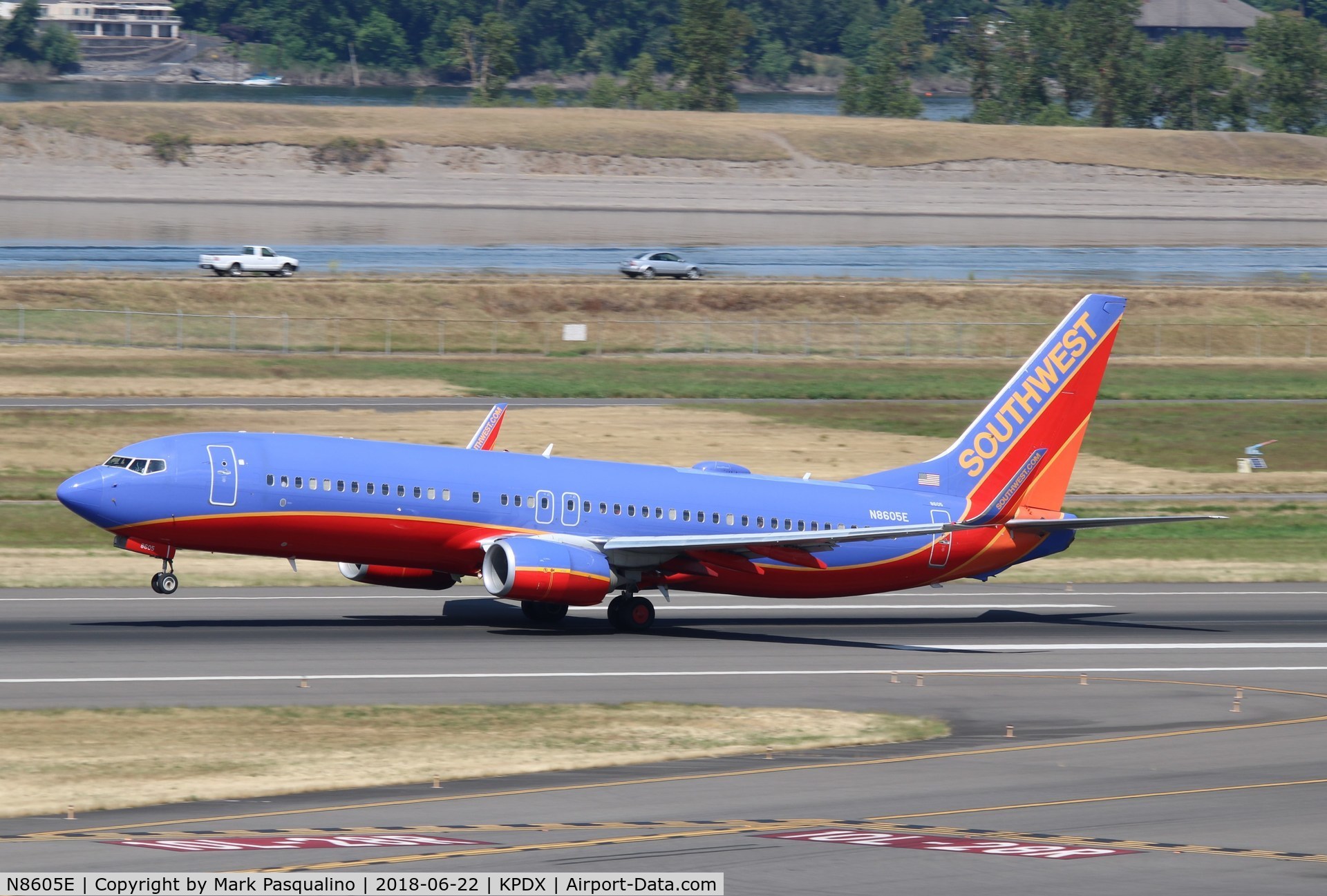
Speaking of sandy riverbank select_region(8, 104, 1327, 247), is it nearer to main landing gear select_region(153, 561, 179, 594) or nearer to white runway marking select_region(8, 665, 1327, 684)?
main landing gear select_region(153, 561, 179, 594)

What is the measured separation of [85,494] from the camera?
38312 millimetres

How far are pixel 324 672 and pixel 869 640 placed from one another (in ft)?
44.6

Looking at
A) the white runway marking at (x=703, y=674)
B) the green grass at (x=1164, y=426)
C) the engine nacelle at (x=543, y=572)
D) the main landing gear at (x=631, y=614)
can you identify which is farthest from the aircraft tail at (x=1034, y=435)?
the green grass at (x=1164, y=426)

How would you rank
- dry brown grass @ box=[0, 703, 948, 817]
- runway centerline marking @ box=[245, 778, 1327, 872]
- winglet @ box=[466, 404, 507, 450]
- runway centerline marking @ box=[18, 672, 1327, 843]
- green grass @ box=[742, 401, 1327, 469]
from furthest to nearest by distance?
green grass @ box=[742, 401, 1327, 469] → winglet @ box=[466, 404, 507, 450] → dry brown grass @ box=[0, 703, 948, 817] → runway centerline marking @ box=[18, 672, 1327, 843] → runway centerline marking @ box=[245, 778, 1327, 872]

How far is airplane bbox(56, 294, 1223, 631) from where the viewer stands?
39.1 meters

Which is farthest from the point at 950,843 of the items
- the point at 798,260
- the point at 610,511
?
the point at 798,260

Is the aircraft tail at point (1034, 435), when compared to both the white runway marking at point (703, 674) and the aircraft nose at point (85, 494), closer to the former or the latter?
the white runway marking at point (703, 674)

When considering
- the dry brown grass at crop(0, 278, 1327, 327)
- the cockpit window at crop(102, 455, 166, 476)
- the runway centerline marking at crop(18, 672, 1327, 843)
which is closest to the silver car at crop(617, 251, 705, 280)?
the dry brown grass at crop(0, 278, 1327, 327)

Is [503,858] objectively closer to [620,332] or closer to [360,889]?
[360,889]

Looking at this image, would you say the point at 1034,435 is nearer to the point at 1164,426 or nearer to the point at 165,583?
the point at 165,583

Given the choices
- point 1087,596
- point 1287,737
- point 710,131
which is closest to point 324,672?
point 1287,737

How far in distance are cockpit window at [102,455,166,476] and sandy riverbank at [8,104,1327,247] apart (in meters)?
89.2

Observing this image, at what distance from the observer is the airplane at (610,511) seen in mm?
39125

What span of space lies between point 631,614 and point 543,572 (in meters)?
3.64
